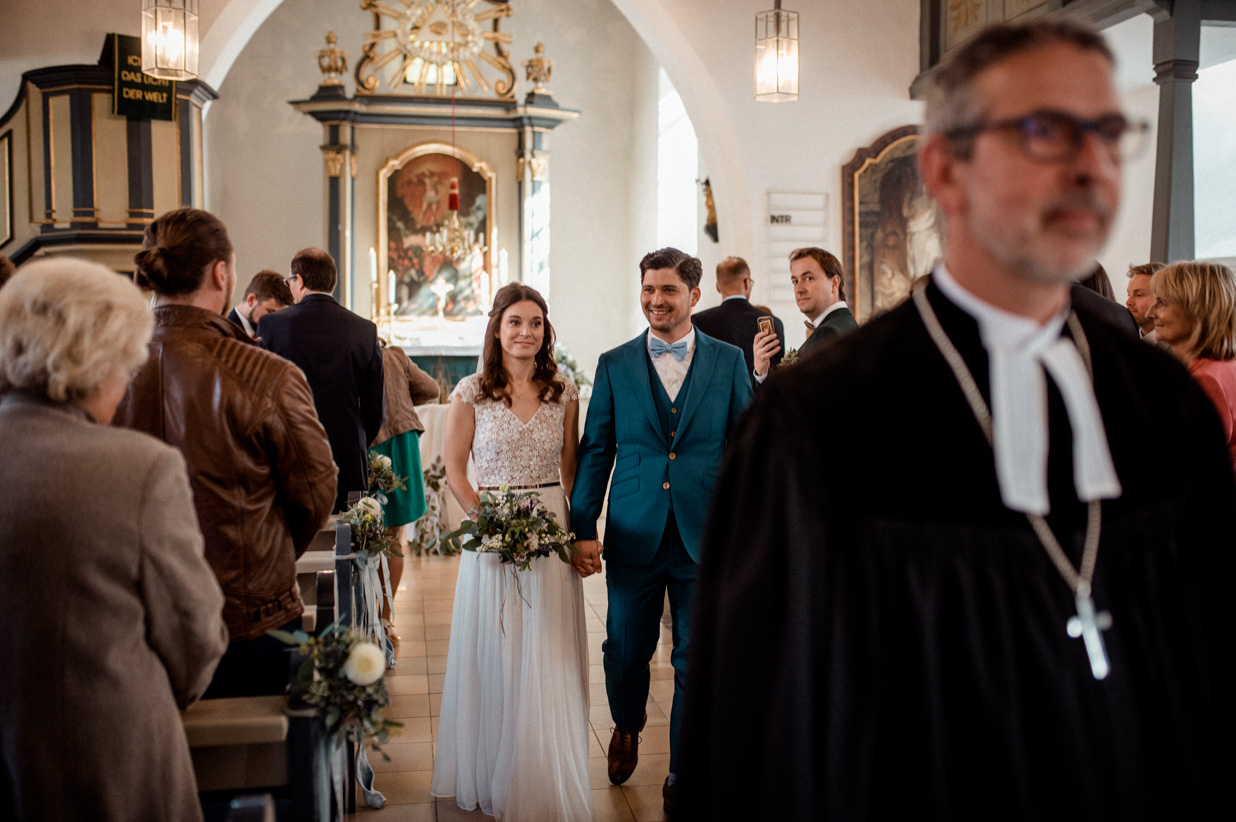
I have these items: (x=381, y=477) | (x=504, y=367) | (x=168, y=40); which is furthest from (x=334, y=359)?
(x=168, y=40)

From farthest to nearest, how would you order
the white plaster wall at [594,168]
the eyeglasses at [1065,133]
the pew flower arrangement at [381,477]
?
the white plaster wall at [594,168] < the pew flower arrangement at [381,477] < the eyeglasses at [1065,133]

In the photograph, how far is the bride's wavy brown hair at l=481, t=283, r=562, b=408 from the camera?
3691 millimetres

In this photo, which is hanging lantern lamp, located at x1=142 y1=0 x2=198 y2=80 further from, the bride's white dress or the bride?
the bride's white dress

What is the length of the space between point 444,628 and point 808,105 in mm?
5640

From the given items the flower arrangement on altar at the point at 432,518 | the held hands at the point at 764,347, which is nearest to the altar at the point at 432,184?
the flower arrangement on altar at the point at 432,518

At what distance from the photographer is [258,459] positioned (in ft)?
8.19

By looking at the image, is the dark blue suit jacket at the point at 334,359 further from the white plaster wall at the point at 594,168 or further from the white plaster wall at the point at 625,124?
the white plaster wall at the point at 594,168

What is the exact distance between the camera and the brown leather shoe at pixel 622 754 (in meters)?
3.72

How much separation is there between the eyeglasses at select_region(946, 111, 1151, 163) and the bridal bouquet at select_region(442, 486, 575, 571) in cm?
239

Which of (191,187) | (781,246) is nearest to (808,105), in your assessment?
(781,246)

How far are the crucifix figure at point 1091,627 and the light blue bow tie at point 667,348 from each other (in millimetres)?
2414

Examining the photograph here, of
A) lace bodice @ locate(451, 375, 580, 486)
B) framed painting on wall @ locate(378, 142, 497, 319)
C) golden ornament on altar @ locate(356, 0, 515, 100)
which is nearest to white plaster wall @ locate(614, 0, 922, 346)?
golden ornament on altar @ locate(356, 0, 515, 100)

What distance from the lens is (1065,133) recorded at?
3.90ft

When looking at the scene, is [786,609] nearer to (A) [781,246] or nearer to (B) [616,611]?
(B) [616,611]
